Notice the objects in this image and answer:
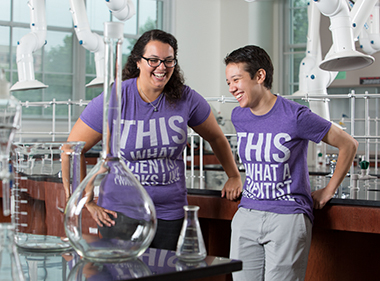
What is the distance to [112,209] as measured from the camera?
2.09 feet

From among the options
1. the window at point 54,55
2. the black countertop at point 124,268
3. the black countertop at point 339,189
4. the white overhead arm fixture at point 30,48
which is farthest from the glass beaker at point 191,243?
the window at point 54,55

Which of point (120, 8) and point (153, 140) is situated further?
point (120, 8)

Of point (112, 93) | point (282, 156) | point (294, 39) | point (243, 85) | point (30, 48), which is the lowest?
point (282, 156)

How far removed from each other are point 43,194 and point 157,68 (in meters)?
0.67

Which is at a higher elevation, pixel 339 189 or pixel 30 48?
pixel 30 48

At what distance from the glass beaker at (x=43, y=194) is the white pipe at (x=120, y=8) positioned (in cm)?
175

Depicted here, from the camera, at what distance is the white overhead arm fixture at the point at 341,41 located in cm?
194

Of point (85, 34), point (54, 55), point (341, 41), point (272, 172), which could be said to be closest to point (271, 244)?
point (272, 172)

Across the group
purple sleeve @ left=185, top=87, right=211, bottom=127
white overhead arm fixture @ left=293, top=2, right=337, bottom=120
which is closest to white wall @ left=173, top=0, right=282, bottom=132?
white overhead arm fixture @ left=293, top=2, right=337, bottom=120

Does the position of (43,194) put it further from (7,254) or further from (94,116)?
(94,116)

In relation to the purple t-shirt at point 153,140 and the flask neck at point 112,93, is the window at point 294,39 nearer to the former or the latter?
the purple t-shirt at point 153,140

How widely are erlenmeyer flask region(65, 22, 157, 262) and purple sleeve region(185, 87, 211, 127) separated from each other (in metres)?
0.74

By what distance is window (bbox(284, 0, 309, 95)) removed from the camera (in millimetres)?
6527

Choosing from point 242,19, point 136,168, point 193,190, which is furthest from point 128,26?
point 136,168
